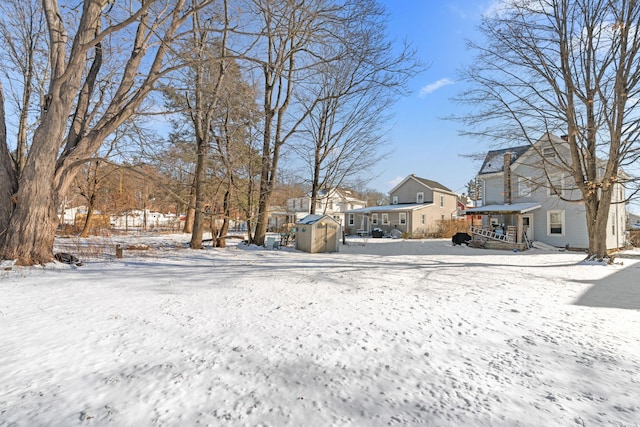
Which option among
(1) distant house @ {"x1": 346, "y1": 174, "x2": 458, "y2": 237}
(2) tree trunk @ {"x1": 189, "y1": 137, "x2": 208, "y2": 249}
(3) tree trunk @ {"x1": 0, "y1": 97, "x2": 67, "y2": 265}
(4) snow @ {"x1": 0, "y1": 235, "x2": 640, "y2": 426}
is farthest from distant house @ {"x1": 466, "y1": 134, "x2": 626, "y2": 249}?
(3) tree trunk @ {"x1": 0, "y1": 97, "x2": 67, "y2": 265}

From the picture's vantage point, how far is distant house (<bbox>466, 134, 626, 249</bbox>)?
17.5 m

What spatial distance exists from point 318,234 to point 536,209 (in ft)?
46.4

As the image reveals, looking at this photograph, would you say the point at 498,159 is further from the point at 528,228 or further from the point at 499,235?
the point at 499,235

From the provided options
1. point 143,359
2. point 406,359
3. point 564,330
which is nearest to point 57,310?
point 143,359

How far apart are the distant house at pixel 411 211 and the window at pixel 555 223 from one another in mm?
10909

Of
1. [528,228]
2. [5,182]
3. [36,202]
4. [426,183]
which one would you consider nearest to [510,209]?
[528,228]

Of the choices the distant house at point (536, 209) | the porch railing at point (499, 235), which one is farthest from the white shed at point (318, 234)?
the porch railing at point (499, 235)

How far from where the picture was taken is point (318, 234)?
1459 centimetres

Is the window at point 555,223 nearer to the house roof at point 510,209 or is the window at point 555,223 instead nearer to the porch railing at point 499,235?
the house roof at point 510,209

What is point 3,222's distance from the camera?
303 inches

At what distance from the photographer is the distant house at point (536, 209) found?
1752cm

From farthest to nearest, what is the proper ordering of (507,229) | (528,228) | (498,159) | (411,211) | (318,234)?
(411,211), (498,159), (528,228), (507,229), (318,234)

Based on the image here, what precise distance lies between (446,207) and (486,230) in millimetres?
13833

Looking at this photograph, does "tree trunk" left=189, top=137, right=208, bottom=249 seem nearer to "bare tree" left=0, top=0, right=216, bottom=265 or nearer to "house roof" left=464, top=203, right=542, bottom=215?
"bare tree" left=0, top=0, right=216, bottom=265
